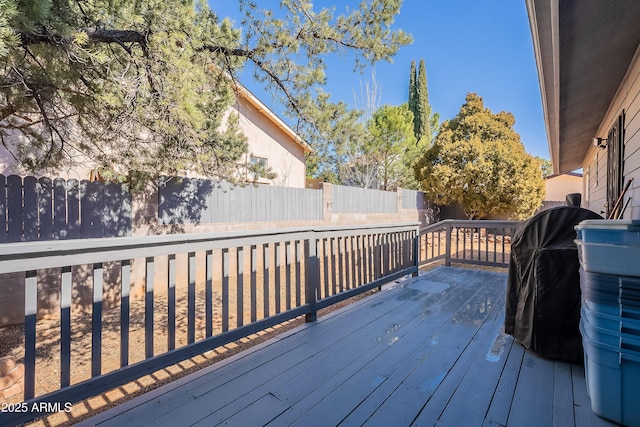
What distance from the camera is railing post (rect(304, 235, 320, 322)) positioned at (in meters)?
2.87

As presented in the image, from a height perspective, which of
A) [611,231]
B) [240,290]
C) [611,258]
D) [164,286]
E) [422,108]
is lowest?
[164,286]

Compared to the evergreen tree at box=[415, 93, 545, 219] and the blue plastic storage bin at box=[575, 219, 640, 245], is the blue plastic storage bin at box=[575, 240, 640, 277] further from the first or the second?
the evergreen tree at box=[415, 93, 545, 219]

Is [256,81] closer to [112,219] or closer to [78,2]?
[78,2]

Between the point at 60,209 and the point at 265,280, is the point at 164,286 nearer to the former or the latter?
the point at 60,209

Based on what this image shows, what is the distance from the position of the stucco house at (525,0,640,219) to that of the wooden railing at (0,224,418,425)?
7.62ft

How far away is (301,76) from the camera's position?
3.68m

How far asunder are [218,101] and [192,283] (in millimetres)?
2732

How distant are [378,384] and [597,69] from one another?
12.4ft

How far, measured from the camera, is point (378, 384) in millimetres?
1857

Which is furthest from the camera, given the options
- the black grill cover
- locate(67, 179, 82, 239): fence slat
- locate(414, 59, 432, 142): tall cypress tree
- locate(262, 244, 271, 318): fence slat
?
locate(414, 59, 432, 142): tall cypress tree

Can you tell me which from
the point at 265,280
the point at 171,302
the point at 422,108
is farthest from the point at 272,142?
the point at 422,108

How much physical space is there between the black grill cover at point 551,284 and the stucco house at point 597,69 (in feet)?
3.32

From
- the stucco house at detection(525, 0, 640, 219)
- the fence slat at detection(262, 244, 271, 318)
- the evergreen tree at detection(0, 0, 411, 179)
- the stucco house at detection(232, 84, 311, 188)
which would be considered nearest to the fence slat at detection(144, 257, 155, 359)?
the fence slat at detection(262, 244, 271, 318)

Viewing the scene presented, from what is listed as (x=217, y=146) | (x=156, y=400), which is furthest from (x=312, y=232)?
(x=217, y=146)
